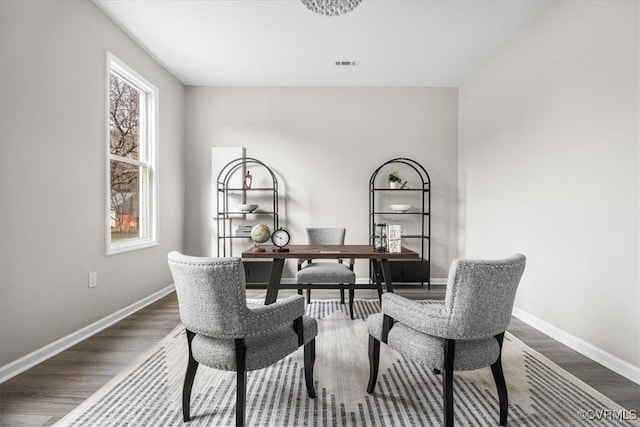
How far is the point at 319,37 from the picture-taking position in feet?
11.1

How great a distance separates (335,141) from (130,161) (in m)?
2.55

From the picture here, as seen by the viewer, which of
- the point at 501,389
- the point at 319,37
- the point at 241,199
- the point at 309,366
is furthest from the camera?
the point at 241,199

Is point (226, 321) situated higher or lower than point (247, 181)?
lower

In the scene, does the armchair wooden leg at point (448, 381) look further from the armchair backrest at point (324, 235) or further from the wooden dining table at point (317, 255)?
the armchair backrest at point (324, 235)

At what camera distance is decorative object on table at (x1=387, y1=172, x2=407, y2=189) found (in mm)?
4586

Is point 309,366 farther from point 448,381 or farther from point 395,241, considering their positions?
point 395,241

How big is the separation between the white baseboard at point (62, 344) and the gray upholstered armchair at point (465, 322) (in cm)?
234

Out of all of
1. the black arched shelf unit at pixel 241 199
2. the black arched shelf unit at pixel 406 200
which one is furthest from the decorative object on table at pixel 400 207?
the black arched shelf unit at pixel 241 199

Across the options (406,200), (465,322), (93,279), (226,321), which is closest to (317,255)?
(226,321)

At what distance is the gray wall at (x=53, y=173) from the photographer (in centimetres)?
212

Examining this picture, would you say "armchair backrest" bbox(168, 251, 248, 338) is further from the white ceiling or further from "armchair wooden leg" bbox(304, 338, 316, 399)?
the white ceiling

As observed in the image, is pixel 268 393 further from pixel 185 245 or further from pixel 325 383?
pixel 185 245

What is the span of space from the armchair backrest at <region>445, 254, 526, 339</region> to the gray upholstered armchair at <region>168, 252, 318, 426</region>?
75 centimetres

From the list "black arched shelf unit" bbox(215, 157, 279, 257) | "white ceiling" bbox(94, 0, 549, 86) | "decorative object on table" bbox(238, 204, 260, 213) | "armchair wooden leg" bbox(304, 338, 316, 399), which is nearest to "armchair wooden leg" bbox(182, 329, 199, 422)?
"armchair wooden leg" bbox(304, 338, 316, 399)
